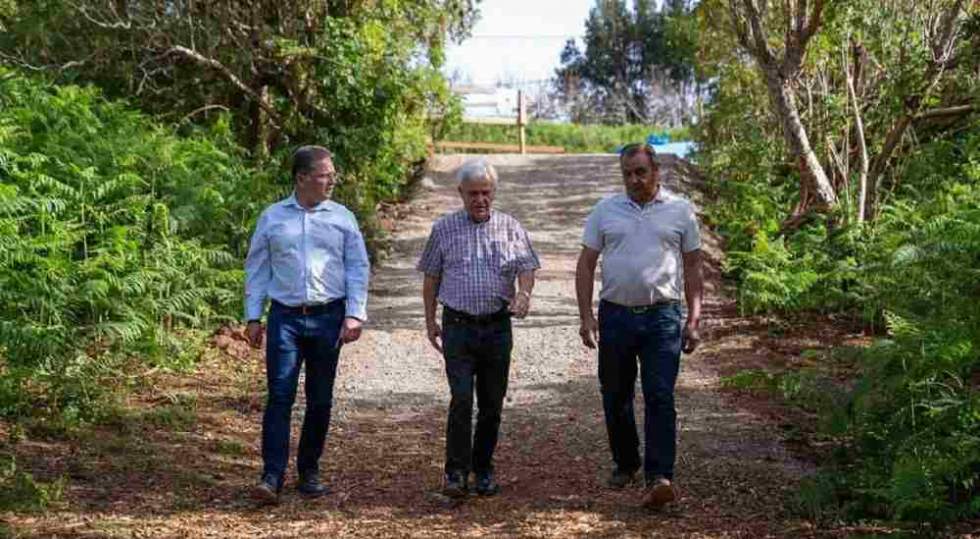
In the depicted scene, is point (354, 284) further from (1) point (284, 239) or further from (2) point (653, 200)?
(2) point (653, 200)

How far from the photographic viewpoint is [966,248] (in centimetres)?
784

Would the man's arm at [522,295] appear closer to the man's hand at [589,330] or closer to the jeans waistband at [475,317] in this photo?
the jeans waistband at [475,317]

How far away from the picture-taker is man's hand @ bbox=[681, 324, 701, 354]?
6.36 metres

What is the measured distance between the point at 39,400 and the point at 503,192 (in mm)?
14908

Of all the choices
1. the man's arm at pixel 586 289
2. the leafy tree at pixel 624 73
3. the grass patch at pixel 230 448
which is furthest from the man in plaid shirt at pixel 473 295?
the leafy tree at pixel 624 73

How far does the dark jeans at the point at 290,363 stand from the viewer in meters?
6.27

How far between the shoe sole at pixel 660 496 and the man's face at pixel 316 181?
7.61ft

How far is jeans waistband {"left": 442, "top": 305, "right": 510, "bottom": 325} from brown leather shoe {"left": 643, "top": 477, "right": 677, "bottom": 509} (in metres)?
1.16

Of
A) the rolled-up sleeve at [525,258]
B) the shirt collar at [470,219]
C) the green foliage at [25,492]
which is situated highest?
the shirt collar at [470,219]

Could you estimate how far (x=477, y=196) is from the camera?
6223mm

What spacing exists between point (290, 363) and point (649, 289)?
192 centimetres

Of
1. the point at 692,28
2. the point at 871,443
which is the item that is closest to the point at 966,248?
the point at 871,443

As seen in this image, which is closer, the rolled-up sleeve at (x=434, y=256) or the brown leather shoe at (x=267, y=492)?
the brown leather shoe at (x=267, y=492)

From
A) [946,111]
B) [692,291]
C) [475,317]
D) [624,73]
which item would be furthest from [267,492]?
[624,73]
